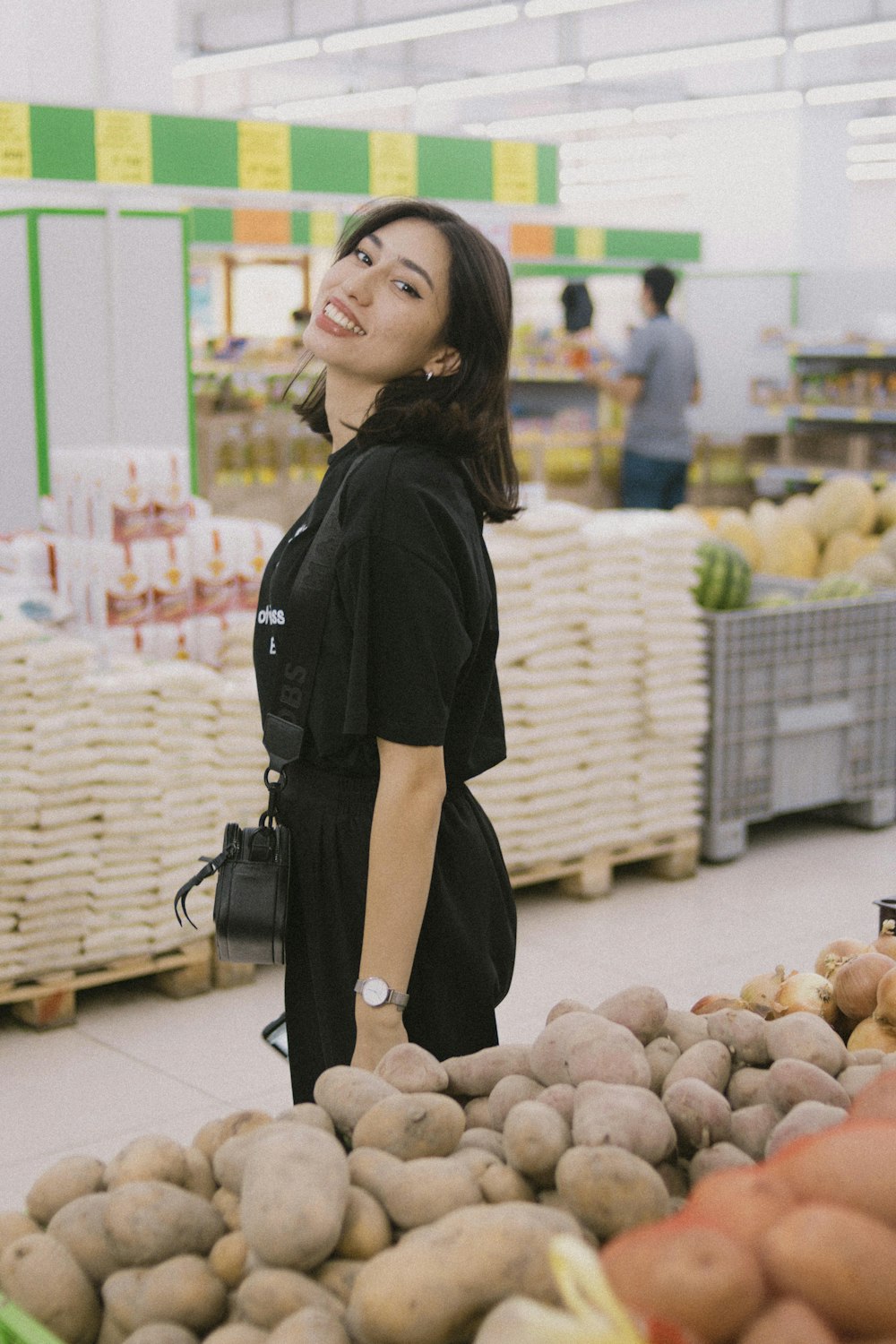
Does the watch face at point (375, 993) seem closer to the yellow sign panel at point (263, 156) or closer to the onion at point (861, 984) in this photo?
the onion at point (861, 984)

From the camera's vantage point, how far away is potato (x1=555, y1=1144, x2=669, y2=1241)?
1.09 meters

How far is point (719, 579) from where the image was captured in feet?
16.2

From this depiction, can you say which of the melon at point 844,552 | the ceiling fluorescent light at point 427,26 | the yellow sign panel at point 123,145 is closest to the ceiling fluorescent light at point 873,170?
the ceiling fluorescent light at point 427,26

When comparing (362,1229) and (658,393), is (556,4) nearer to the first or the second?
(658,393)

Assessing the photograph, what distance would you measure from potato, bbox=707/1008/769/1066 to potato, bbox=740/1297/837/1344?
0.59 metres

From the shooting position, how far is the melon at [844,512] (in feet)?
22.8

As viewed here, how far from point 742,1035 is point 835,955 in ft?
1.97

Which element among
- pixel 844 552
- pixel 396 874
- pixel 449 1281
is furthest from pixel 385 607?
pixel 844 552

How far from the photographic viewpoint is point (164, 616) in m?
3.92

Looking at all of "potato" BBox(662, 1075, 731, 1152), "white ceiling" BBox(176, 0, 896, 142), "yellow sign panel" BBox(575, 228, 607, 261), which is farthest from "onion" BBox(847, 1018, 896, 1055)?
"white ceiling" BBox(176, 0, 896, 142)

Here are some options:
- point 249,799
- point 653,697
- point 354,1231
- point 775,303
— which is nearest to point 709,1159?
point 354,1231

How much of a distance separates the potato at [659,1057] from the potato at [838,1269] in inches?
19.2

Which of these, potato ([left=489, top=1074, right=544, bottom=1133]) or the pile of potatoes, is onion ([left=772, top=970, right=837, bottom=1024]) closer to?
the pile of potatoes

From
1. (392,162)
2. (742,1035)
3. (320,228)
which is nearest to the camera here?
(742,1035)
